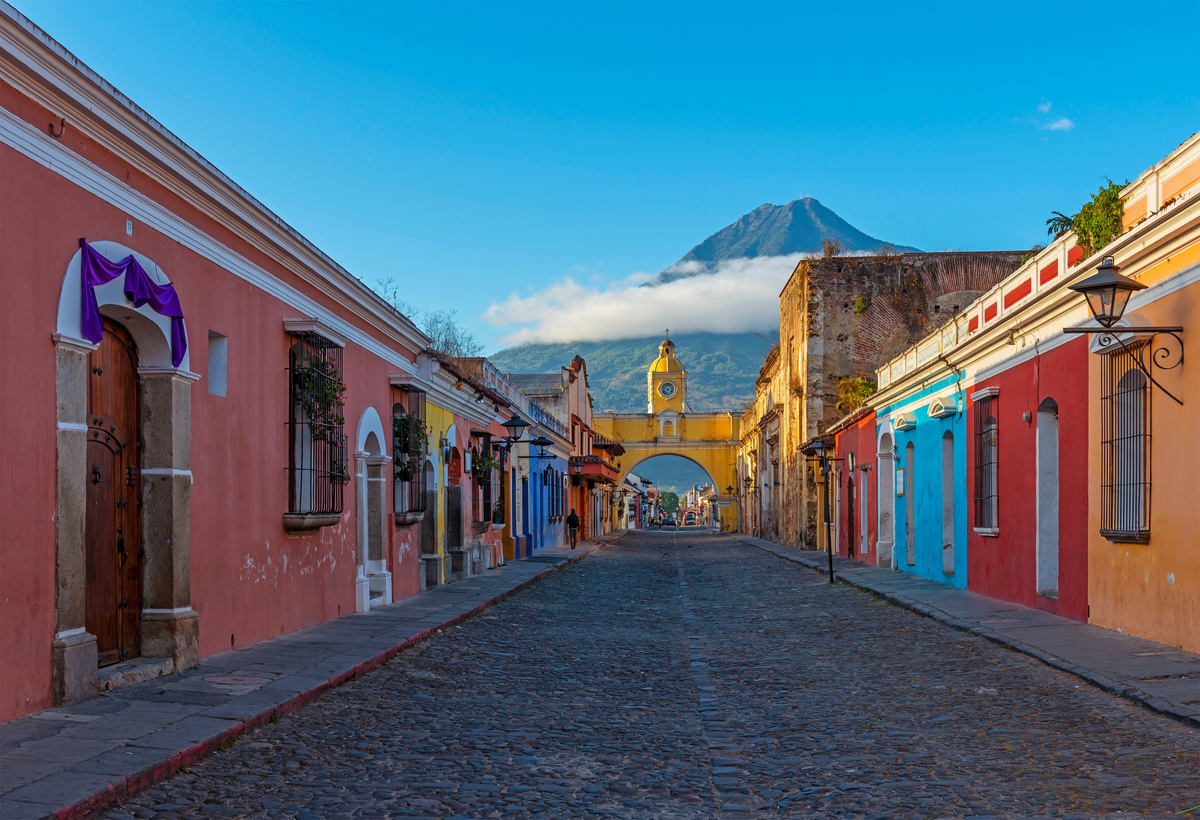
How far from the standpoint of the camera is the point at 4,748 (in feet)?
16.3

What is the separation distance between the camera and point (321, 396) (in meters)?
10.8

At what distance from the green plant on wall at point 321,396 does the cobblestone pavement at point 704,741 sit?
2.48 meters

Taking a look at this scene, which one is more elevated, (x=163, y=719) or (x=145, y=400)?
(x=145, y=400)

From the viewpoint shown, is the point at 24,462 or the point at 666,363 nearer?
the point at 24,462

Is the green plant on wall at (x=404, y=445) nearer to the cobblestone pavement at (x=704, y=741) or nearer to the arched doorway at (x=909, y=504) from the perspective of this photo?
the cobblestone pavement at (x=704, y=741)

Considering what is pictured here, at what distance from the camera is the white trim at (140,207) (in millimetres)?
5859

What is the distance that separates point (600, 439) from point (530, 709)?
154ft

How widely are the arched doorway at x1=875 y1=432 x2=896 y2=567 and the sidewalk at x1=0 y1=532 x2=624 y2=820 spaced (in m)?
13.0

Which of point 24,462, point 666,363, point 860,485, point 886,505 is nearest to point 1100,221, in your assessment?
point 24,462

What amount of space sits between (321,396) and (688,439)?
188ft

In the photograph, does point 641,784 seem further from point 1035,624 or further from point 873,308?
point 873,308

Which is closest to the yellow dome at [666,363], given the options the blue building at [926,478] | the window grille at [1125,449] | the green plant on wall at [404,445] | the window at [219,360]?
the blue building at [926,478]

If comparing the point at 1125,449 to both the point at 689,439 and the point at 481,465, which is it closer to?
the point at 481,465

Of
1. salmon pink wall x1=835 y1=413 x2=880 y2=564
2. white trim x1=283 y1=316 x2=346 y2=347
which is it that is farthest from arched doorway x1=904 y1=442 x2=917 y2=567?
white trim x1=283 y1=316 x2=346 y2=347
